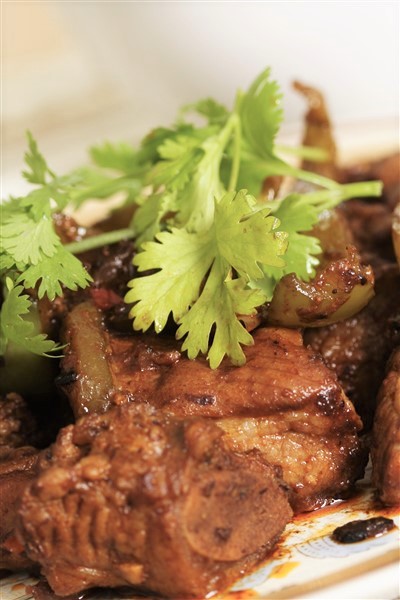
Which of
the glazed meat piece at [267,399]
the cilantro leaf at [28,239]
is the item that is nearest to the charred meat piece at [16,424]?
the glazed meat piece at [267,399]

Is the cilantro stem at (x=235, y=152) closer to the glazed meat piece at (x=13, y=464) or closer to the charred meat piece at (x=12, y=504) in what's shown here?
the glazed meat piece at (x=13, y=464)

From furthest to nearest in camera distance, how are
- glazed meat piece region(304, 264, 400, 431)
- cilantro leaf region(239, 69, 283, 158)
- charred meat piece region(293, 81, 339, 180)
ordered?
charred meat piece region(293, 81, 339, 180), cilantro leaf region(239, 69, 283, 158), glazed meat piece region(304, 264, 400, 431)

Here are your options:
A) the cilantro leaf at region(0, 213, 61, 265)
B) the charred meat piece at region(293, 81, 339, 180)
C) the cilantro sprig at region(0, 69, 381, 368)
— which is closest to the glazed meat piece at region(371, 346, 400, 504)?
the cilantro sprig at region(0, 69, 381, 368)

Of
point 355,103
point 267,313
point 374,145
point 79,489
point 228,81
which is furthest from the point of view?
point 228,81

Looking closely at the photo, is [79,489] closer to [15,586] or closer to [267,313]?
[15,586]

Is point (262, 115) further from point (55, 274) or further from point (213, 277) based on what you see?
point (55, 274)

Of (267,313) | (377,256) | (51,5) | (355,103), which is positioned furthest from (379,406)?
(51,5)

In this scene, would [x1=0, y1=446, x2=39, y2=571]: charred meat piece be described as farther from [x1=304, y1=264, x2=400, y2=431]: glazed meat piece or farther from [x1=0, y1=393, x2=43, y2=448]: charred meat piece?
[x1=304, y1=264, x2=400, y2=431]: glazed meat piece
